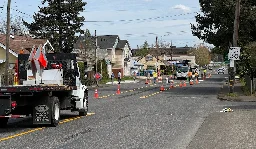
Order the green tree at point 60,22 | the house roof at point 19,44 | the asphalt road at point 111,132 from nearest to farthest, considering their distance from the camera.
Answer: the asphalt road at point 111,132
the house roof at point 19,44
the green tree at point 60,22

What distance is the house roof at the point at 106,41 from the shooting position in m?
102

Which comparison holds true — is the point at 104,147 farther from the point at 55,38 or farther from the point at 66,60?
the point at 55,38

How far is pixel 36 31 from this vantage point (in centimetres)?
7419

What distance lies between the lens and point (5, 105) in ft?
48.6

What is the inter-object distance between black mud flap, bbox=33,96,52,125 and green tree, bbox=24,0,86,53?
54.9 meters

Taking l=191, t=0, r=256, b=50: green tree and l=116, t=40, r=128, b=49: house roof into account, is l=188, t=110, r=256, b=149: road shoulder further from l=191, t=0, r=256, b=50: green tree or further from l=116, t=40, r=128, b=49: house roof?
l=116, t=40, r=128, b=49: house roof

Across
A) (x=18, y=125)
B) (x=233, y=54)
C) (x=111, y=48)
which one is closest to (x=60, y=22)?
(x=111, y=48)

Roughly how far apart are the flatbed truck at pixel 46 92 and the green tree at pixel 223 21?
2276cm

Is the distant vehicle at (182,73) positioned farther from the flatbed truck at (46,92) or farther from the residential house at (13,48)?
the flatbed truck at (46,92)

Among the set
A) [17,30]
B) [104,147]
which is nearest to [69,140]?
[104,147]

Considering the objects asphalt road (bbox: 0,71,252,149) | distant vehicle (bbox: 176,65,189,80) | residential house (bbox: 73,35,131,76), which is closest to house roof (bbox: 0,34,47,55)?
distant vehicle (bbox: 176,65,189,80)

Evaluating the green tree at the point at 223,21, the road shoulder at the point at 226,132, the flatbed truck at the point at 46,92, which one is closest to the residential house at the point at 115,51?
the green tree at the point at 223,21

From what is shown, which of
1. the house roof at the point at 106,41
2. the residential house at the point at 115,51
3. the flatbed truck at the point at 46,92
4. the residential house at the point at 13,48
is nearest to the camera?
the flatbed truck at the point at 46,92

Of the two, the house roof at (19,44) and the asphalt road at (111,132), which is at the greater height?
the house roof at (19,44)
